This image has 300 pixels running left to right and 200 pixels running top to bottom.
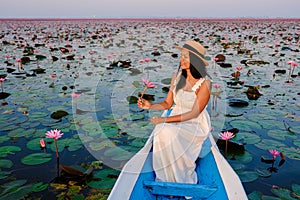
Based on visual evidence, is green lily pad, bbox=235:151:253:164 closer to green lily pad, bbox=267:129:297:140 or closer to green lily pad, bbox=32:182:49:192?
green lily pad, bbox=267:129:297:140

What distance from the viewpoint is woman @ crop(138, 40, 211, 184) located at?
1.81 meters

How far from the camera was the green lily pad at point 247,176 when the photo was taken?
2301mm

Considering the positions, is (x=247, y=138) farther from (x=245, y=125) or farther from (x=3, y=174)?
(x=3, y=174)

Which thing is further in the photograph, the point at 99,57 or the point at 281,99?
the point at 99,57

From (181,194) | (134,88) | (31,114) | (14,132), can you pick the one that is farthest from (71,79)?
(181,194)

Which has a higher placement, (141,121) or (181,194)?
(181,194)

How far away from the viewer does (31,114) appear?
3.62m

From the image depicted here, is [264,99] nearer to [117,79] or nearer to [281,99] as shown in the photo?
[281,99]

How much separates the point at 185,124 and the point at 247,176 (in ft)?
3.03

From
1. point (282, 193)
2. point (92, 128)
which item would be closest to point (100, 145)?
point (92, 128)

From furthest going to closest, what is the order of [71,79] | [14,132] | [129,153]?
[71,79]
[14,132]
[129,153]

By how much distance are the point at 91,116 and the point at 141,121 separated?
744mm

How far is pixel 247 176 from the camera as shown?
7.69 feet

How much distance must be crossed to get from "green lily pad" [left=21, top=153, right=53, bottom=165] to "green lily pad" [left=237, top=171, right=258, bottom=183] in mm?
1934
